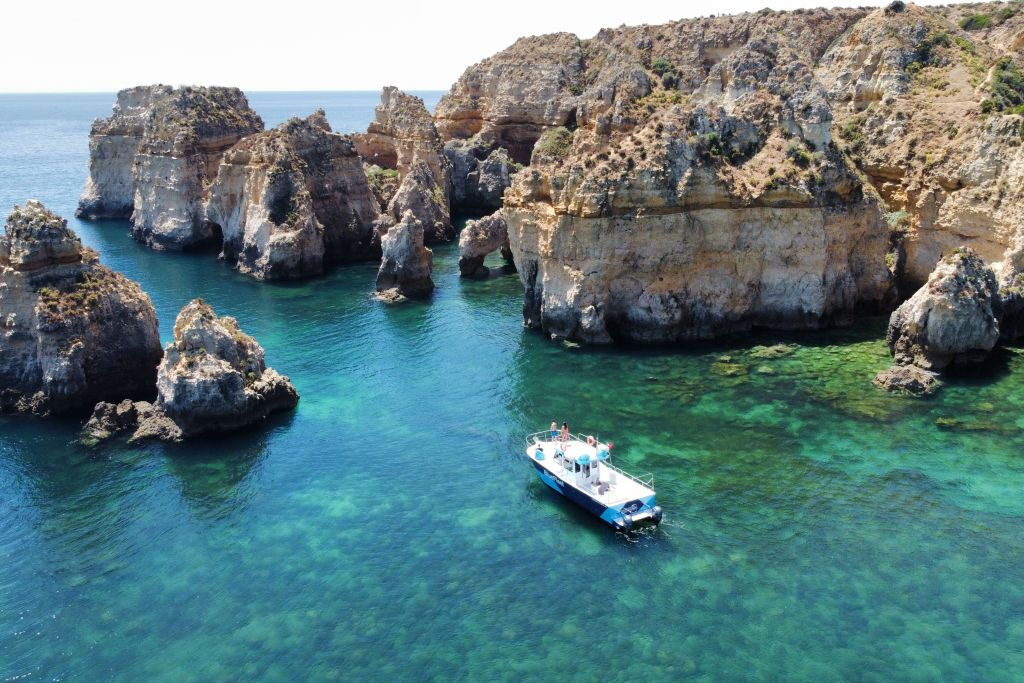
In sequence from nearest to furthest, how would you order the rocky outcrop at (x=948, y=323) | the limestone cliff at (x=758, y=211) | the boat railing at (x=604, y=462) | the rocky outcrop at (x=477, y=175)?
the boat railing at (x=604, y=462)
the rocky outcrop at (x=948, y=323)
the limestone cliff at (x=758, y=211)
the rocky outcrop at (x=477, y=175)

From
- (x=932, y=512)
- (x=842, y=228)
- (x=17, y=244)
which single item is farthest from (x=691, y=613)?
(x=17, y=244)

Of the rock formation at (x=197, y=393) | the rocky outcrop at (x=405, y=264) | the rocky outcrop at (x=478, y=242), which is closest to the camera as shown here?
the rock formation at (x=197, y=393)

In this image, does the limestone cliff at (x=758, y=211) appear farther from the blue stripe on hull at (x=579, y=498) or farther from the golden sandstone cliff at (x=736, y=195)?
the blue stripe on hull at (x=579, y=498)

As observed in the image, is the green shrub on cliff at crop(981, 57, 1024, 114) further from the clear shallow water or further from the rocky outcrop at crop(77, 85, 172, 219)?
the rocky outcrop at crop(77, 85, 172, 219)

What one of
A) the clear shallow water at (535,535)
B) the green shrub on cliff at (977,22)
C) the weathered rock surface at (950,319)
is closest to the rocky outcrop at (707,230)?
the clear shallow water at (535,535)

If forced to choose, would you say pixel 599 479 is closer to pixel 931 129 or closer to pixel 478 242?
pixel 478 242

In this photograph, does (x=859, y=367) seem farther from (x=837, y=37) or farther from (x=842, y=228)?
(x=837, y=37)

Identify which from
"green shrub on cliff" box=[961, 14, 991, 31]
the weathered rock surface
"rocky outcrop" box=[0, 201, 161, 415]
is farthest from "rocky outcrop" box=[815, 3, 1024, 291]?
"rocky outcrop" box=[0, 201, 161, 415]
